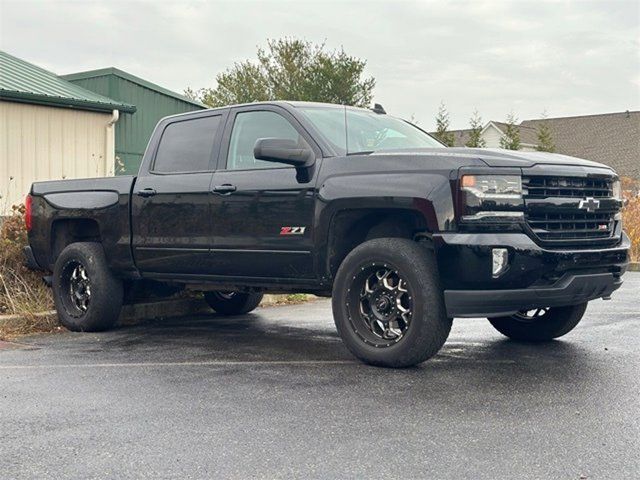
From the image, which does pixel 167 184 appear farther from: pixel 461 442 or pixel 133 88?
pixel 133 88

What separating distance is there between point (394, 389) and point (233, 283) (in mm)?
2258

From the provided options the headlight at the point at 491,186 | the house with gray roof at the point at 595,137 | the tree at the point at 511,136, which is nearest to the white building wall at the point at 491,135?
the house with gray roof at the point at 595,137

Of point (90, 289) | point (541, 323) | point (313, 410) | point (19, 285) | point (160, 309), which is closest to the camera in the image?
point (313, 410)

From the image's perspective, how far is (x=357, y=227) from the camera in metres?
6.47

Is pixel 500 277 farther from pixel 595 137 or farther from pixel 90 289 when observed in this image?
pixel 595 137

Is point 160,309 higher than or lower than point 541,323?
lower

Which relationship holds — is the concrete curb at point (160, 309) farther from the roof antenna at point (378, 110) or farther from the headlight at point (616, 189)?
the headlight at point (616, 189)

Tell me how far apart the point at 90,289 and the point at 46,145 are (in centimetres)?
1024

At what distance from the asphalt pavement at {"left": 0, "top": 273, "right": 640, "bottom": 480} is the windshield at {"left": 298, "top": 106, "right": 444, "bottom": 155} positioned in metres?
1.63

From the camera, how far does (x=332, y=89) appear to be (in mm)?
45344

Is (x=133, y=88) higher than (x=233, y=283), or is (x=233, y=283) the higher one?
(x=133, y=88)

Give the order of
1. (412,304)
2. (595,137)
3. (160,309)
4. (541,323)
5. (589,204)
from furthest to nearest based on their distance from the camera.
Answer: (595,137) < (160,309) < (541,323) < (589,204) < (412,304)

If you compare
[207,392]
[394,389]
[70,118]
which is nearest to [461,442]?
[394,389]

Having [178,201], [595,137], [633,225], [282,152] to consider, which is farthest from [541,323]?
[595,137]
